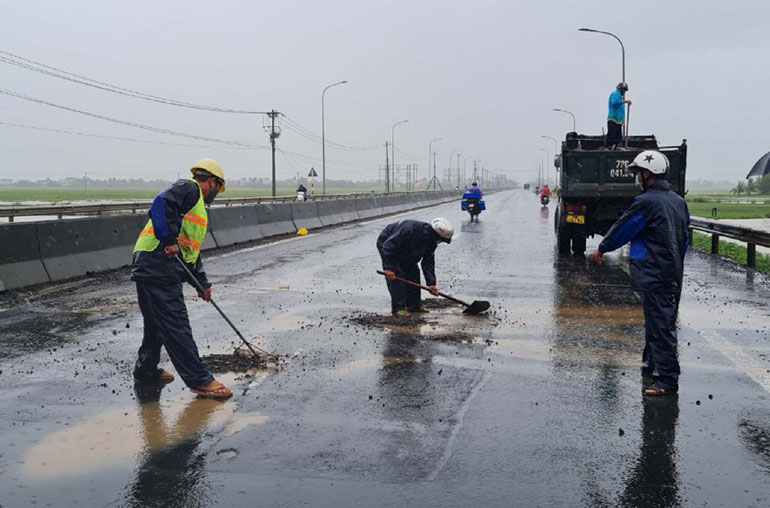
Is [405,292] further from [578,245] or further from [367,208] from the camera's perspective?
[367,208]

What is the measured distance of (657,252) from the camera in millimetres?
6070

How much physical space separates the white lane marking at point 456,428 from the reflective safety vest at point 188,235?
2218 millimetres

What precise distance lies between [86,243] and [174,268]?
788cm

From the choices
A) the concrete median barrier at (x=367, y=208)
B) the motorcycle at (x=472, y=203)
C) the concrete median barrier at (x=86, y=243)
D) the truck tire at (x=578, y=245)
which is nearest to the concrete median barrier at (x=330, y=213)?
the concrete median barrier at (x=367, y=208)

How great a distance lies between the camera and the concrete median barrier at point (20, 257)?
1092 centimetres

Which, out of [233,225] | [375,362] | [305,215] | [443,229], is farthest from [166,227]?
[305,215]

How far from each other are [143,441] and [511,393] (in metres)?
2.61

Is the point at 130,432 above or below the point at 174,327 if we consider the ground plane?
below

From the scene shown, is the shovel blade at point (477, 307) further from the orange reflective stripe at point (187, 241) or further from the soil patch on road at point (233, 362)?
the orange reflective stripe at point (187, 241)

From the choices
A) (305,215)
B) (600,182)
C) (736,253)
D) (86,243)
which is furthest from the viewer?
(305,215)

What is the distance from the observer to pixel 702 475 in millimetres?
4215

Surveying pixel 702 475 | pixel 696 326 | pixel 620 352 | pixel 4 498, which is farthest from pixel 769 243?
pixel 4 498

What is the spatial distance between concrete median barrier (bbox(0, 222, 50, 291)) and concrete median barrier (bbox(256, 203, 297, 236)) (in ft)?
31.2

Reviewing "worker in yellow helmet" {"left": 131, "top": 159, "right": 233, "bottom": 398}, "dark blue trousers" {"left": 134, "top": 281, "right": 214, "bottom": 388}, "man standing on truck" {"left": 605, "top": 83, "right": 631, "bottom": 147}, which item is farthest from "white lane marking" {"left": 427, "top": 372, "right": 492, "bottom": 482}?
"man standing on truck" {"left": 605, "top": 83, "right": 631, "bottom": 147}
